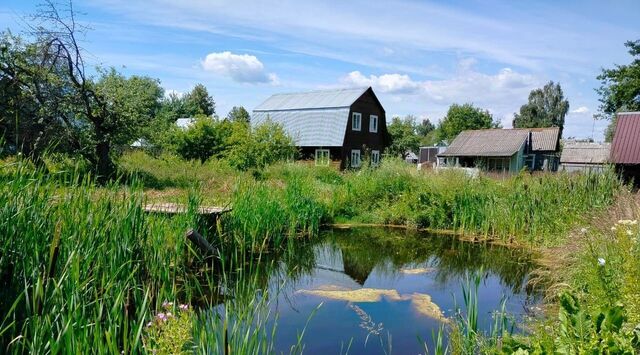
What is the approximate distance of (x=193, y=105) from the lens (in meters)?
55.3

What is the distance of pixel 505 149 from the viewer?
32094mm

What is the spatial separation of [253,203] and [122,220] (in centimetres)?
370

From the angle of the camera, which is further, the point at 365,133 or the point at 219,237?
the point at 365,133

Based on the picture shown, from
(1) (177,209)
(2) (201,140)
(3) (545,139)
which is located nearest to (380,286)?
(1) (177,209)

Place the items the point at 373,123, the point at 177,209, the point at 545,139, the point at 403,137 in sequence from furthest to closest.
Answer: the point at 403,137 → the point at 545,139 → the point at 373,123 → the point at 177,209

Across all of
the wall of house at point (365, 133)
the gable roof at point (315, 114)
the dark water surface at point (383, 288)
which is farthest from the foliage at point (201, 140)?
the dark water surface at point (383, 288)

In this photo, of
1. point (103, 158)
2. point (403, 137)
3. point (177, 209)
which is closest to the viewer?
point (177, 209)

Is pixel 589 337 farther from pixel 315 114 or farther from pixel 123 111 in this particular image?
pixel 315 114

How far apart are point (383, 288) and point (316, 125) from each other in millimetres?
21443

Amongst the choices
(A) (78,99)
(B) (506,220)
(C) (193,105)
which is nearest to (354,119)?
(A) (78,99)

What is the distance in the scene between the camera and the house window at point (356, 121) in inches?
1085

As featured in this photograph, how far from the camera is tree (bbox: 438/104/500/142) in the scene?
57344 millimetres

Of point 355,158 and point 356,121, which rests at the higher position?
point 356,121

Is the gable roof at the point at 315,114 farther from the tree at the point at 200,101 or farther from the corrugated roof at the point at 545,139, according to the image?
the tree at the point at 200,101
